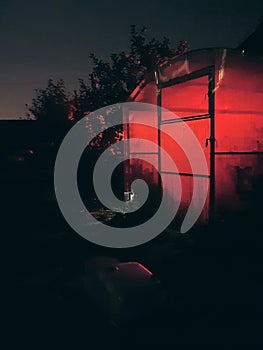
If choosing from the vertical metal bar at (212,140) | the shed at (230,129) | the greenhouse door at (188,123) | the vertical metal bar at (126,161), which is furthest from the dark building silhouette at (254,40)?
the vertical metal bar at (126,161)

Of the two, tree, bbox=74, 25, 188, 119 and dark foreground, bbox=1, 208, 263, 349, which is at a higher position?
tree, bbox=74, 25, 188, 119

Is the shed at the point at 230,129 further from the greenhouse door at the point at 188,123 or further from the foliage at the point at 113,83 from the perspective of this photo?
the foliage at the point at 113,83

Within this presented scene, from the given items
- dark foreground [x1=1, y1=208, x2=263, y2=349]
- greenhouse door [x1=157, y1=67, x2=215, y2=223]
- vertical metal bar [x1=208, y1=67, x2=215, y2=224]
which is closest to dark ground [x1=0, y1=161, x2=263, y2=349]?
dark foreground [x1=1, y1=208, x2=263, y2=349]

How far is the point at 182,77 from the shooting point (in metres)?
8.98

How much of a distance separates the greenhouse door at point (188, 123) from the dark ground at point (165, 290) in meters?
0.97

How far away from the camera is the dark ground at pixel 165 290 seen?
5.27 m

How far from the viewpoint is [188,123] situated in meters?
9.34

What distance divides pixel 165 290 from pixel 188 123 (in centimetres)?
518

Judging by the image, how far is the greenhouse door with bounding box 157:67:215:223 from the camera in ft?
25.8

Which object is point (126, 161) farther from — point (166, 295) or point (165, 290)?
point (166, 295)

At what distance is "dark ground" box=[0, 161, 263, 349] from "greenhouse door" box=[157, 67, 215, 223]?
97cm

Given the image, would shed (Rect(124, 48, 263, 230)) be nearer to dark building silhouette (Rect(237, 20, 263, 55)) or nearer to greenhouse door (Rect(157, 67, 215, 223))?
greenhouse door (Rect(157, 67, 215, 223))

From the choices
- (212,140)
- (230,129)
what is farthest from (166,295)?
(230,129)

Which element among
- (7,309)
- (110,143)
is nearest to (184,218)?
(7,309)
